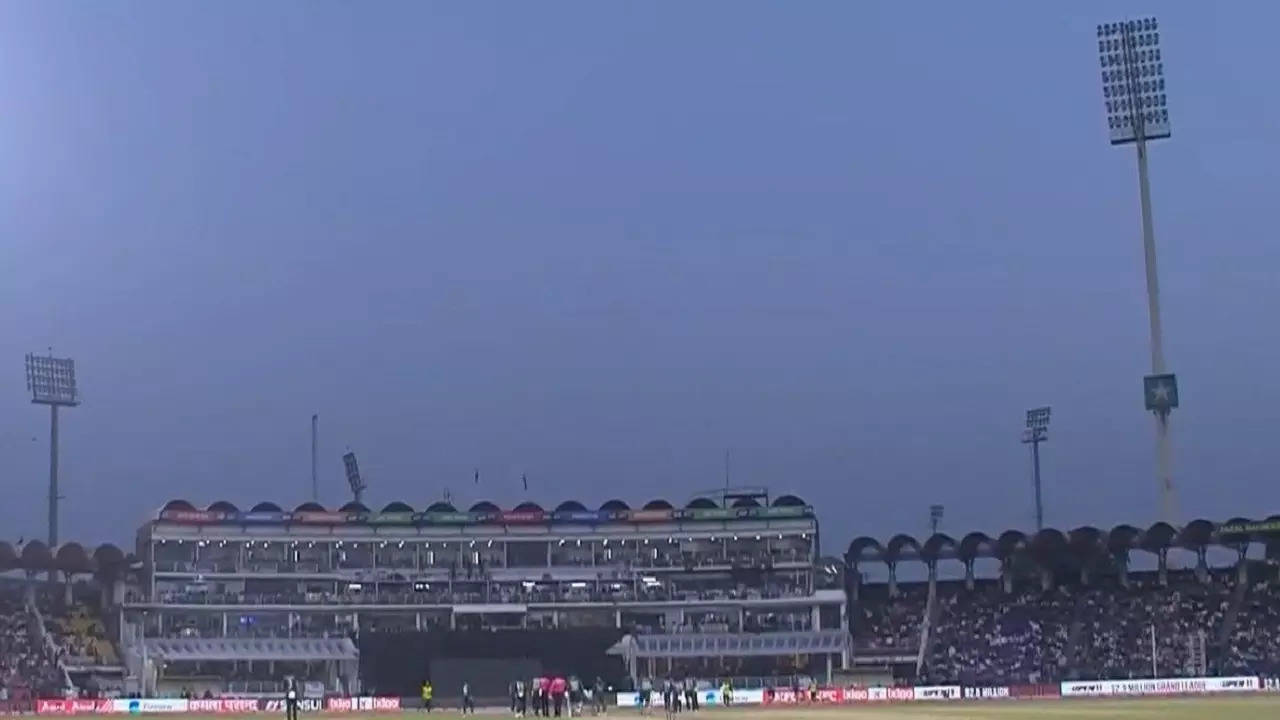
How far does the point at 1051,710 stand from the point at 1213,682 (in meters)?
31.6

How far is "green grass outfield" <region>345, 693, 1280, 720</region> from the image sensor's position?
70750 mm

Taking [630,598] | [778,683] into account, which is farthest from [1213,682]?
→ [630,598]

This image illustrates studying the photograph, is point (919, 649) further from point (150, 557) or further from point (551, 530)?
point (150, 557)

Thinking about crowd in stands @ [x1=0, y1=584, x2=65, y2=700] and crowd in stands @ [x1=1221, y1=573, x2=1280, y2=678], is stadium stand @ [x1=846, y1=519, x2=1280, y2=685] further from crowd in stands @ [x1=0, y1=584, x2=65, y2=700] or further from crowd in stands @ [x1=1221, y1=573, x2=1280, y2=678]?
crowd in stands @ [x1=0, y1=584, x2=65, y2=700]

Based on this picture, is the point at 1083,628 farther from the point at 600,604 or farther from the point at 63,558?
the point at 63,558

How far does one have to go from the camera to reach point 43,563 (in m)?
131

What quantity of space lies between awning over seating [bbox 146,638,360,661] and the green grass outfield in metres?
30.1

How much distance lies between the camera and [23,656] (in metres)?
123

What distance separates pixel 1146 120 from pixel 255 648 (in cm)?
7752

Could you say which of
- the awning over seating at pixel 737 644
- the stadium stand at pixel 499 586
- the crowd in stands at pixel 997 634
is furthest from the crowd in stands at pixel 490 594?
the crowd in stands at pixel 997 634

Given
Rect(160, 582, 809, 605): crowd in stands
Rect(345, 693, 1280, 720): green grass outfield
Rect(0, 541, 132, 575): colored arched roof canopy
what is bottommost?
Rect(345, 693, 1280, 720): green grass outfield

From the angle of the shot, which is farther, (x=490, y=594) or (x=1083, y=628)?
(x=490, y=594)

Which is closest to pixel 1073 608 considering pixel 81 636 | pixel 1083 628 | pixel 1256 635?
pixel 1083 628

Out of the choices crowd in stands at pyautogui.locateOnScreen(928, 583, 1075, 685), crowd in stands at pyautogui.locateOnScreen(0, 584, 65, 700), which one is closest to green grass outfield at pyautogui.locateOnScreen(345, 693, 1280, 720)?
crowd in stands at pyautogui.locateOnScreen(0, 584, 65, 700)
